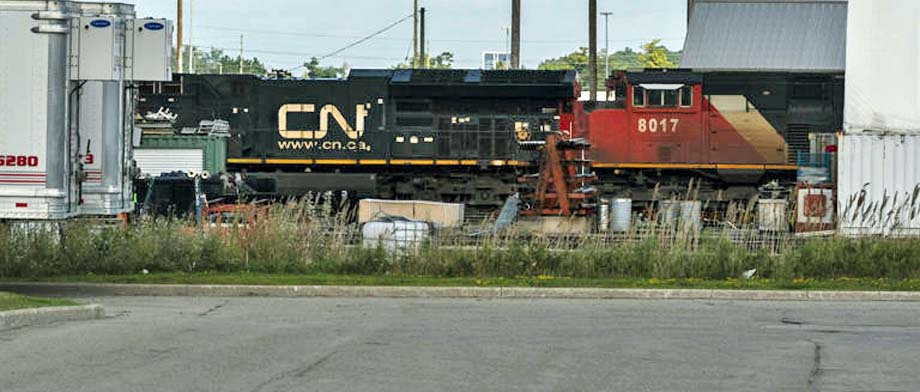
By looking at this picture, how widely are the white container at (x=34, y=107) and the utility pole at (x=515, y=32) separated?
3082 centimetres

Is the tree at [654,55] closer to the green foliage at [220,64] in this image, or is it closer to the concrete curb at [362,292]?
the green foliage at [220,64]

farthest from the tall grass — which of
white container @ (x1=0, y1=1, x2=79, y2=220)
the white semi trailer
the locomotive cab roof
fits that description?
the locomotive cab roof

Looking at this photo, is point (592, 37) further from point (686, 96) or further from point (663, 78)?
point (686, 96)

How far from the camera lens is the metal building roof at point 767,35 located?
4025 cm

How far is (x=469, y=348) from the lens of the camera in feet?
37.2

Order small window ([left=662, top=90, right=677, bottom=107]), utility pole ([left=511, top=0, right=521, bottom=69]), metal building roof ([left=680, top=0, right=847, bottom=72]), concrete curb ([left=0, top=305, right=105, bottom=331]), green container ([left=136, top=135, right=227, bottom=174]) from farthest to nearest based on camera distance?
utility pole ([left=511, top=0, right=521, bottom=69]) < metal building roof ([left=680, top=0, right=847, bottom=72]) < small window ([left=662, top=90, right=677, bottom=107]) < green container ([left=136, top=135, right=227, bottom=174]) < concrete curb ([left=0, top=305, right=105, bottom=331])

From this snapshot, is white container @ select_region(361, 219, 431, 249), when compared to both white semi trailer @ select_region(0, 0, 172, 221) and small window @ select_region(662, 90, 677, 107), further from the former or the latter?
small window @ select_region(662, 90, 677, 107)

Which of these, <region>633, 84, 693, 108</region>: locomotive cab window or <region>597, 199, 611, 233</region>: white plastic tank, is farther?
<region>633, 84, 693, 108</region>: locomotive cab window

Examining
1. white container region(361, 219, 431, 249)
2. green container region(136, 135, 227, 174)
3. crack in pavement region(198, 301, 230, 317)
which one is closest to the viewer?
crack in pavement region(198, 301, 230, 317)

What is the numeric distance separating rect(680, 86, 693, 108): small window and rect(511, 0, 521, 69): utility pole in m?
13.6

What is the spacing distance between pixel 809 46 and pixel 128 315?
31.2m

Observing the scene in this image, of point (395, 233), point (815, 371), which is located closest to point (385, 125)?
point (395, 233)

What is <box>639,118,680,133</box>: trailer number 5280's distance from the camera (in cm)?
3306

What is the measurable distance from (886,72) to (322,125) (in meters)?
13.7
